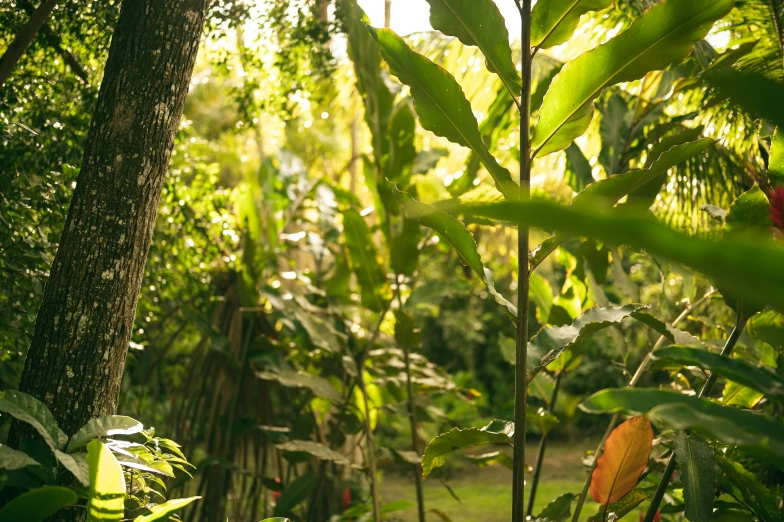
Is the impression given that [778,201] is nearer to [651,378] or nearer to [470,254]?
[470,254]

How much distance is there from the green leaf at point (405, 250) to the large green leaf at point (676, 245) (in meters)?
2.17

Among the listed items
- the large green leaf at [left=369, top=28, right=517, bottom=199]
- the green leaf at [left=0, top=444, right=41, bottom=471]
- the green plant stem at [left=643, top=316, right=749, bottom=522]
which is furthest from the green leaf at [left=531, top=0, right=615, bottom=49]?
the green leaf at [left=0, top=444, right=41, bottom=471]

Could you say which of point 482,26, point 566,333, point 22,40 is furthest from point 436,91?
point 22,40

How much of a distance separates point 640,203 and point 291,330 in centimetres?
170

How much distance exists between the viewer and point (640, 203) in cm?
204

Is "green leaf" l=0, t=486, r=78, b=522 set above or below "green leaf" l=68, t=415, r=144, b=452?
below

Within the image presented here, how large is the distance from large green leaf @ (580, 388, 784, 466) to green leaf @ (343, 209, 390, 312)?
2153 mm

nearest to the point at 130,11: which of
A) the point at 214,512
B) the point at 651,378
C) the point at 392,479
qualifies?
the point at 214,512

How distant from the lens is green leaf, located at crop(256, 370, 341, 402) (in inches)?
104

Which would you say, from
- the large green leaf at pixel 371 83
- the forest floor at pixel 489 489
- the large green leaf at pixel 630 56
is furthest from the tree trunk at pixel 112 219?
the forest floor at pixel 489 489

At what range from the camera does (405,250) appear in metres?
2.75

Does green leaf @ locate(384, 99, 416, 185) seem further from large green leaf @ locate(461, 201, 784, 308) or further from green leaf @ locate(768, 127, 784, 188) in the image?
large green leaf @ locate(461, 201, 784, 308)

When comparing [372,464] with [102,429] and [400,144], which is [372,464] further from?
[102,429]

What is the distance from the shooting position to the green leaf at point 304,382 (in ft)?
8.66
